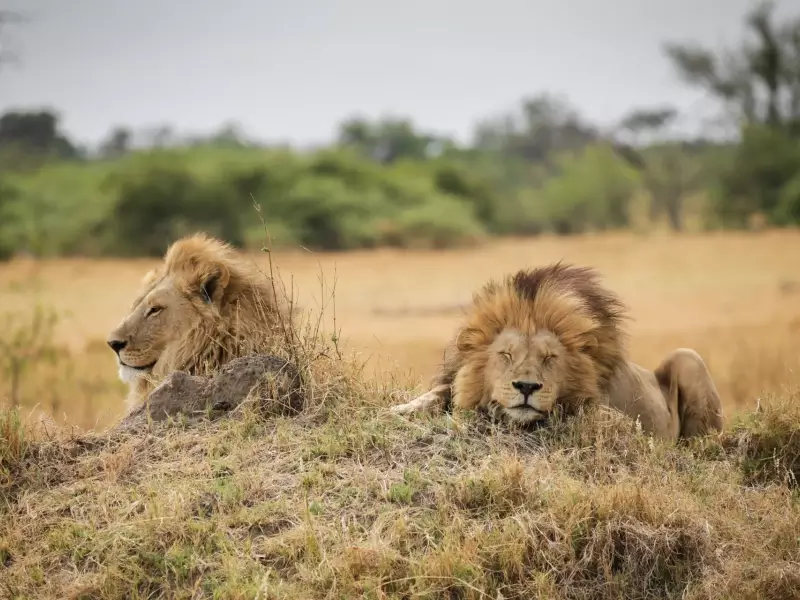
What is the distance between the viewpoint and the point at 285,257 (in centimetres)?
3212

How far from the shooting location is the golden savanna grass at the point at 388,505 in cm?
477

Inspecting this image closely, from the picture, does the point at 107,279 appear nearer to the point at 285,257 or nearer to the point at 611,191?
the point at 285,257

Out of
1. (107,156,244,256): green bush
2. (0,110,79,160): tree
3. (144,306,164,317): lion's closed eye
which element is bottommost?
(144,306,164,317): lion's closed eye

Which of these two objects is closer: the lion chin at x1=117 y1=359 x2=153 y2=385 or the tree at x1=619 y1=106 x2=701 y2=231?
the lion chin at x1=117 y1=359 x2=153 y2=385

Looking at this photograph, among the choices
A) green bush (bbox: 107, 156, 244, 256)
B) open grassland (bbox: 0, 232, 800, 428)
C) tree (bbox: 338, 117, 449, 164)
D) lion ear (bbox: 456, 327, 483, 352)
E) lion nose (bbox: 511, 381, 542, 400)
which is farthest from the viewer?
tree (bbox: 338, 117, 449, 164)

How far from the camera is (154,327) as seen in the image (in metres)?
6.74

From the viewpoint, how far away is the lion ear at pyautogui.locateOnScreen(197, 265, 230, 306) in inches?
266

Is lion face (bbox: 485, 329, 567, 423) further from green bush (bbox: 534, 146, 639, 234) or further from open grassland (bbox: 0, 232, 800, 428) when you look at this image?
green bush (bbox: 534, 146, 639, 234)

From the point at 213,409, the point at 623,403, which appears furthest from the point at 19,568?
the point at 623,403

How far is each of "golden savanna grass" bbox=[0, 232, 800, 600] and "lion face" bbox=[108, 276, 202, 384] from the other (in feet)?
2.48

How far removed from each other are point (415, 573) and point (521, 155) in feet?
179

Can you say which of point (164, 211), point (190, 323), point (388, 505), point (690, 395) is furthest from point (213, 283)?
point (164, 211)

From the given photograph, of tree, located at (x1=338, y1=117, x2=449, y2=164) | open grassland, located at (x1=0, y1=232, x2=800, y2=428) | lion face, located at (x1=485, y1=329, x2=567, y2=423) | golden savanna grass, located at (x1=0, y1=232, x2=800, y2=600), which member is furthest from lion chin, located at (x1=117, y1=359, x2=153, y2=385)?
tree, located at (x1=338, y1=117, x2=449, y2=164)

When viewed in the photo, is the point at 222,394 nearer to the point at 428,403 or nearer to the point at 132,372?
the point at 132,372
